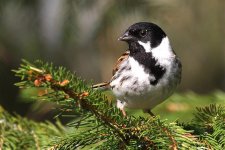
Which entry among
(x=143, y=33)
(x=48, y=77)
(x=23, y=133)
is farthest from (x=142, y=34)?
(x=48, y=77)

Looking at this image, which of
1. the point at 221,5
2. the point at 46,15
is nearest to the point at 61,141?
the point at 46,15

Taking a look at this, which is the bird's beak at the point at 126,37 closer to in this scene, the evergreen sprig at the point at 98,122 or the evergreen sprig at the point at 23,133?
the evergreen sprig at the point at 23,133

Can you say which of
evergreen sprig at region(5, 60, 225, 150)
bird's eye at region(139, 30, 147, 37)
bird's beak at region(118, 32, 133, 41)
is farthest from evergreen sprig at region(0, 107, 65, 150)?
bird's eye at region(139, 30, 147, 37)

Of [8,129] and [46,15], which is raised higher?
[46,15]

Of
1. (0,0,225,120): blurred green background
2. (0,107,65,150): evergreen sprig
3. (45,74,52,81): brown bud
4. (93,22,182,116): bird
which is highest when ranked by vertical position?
(0,0,225,120): blurred green background

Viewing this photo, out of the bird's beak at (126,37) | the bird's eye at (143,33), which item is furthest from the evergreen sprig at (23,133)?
the bird's eye at (143,33)

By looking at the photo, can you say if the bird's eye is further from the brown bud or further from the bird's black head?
the brown bud

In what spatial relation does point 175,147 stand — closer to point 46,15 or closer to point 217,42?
point 46,15
